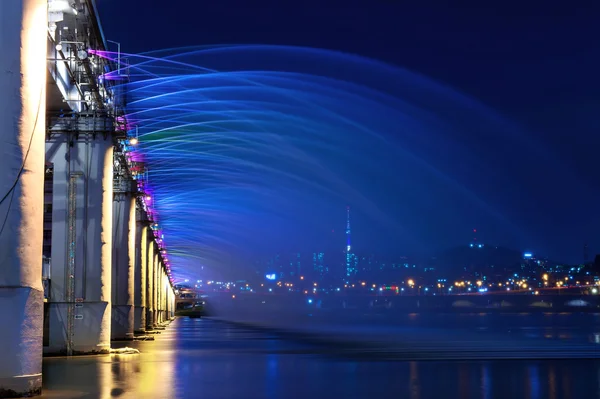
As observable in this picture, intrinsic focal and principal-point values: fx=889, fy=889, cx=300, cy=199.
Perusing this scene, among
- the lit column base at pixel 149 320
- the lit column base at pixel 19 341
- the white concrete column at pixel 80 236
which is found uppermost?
the white concrete column at pixel 80 236

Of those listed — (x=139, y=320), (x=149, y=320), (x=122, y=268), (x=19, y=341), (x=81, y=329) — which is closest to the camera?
(x=19, y=341)

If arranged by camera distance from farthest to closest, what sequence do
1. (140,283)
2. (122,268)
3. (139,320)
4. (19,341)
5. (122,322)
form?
(140,283), (139,320), (122,268), (122,322), (19,341)

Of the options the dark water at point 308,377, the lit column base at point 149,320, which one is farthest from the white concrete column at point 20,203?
the lit column base at point 149,320

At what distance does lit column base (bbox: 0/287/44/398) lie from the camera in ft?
58.9

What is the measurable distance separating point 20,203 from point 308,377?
870 centimetres

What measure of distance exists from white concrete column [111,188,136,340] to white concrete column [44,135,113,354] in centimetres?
1401

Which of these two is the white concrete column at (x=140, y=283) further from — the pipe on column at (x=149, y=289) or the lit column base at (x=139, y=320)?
the pipe on column at (x=149, y=289)

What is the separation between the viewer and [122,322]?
159 ft

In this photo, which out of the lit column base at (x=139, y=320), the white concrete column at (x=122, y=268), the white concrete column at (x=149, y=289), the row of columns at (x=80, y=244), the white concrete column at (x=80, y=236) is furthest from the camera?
the white concrete column at (x=149, y=289)

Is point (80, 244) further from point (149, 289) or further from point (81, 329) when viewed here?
point (149, 289)

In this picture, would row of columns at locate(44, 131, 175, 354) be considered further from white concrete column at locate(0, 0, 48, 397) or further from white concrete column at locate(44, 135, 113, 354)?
white concrete column at locate(0, 0, 48, 397)

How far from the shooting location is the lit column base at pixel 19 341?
1794 cm

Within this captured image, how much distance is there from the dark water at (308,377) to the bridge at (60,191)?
2049 mm

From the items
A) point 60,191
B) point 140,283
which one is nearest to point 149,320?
point 140,283
